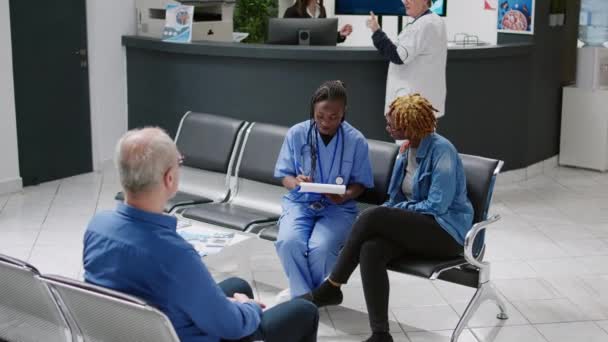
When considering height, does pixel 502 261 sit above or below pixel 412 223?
below

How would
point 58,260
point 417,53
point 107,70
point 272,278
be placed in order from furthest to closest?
1. point 107,70
2. point 417,53
3. point 58,260
4. point 272,278

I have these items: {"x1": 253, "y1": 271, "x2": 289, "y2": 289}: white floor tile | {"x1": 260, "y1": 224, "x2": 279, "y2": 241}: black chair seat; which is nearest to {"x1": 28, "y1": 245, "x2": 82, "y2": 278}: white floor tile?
{"x1": 253, "y1": 271, "x2": 289, "y2": 289}: white floor tile

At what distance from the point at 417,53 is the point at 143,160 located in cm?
359

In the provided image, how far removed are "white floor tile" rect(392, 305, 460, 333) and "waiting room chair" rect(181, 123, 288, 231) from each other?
2.65ft

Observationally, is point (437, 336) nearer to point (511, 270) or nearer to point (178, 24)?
point (511, 270)

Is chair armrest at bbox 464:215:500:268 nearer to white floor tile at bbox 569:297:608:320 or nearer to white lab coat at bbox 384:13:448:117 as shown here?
white floor tile at bbox 569:297:608:320

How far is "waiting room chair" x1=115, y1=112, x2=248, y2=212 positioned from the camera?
4965mm

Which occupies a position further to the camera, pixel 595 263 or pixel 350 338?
pixel 595 263

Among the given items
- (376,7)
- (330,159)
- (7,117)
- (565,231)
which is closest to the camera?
(330,159)

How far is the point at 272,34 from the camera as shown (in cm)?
670

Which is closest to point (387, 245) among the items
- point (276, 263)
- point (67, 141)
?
point (276, 263)

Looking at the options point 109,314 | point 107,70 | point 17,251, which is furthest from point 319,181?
point 107,70

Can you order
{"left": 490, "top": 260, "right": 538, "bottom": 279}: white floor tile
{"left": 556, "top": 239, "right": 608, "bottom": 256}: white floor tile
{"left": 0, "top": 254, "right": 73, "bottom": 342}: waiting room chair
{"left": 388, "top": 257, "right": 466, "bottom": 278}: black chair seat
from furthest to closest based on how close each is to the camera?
1. {"left": 556, "top": 239, "right": 608, "bottom": 256}: white floor tile
2. {"left": 490, "top": 260, "right": 538, "bottom": 279}: white floor tile
3. {"left": 388, "top": 257, "right": 466, "bottom": 278}: black chair seat
4. {"left": 0, "top": 254, "right": 73, "bottom": 342}: waiting room chair

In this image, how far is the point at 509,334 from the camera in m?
4.05
